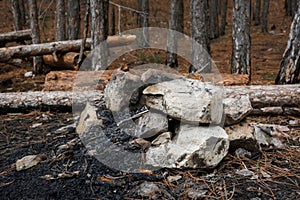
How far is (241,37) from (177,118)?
3610 millimetres

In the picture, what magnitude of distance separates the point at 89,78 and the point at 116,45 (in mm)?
3626

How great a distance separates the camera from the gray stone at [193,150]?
108 inches

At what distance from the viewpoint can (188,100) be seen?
2.94m

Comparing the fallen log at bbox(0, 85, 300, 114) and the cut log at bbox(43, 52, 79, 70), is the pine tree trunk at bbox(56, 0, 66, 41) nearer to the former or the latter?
the cut log at bbox(43, 52, 79, 70)

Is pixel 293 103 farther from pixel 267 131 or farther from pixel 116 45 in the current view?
pixel 116 45

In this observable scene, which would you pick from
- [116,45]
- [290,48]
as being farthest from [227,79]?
[116,45]

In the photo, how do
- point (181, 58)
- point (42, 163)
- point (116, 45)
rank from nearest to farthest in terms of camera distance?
point (42, 163) → point (116, 45) → point (181, 58)

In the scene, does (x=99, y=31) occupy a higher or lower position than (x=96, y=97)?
higher

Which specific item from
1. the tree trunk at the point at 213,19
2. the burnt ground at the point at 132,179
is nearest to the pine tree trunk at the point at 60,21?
the burnt ground at the point at 132,179

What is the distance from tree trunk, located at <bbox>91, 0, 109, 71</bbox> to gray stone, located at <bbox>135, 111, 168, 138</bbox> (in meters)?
3.49

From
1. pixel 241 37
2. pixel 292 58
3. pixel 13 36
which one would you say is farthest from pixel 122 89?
pixel 13 36

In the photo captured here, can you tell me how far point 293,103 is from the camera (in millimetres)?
4410

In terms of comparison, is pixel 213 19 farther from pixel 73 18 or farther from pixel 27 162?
pixel 27 162

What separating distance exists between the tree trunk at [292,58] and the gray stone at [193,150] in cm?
277
